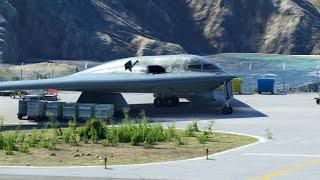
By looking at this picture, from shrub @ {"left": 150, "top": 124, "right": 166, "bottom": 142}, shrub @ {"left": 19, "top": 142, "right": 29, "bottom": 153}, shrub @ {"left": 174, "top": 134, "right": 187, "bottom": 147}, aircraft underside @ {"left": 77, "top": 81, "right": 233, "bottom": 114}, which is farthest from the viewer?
aircraft underside @ {"left": 77, "top": 81, "right": 233, "bottom": 114}

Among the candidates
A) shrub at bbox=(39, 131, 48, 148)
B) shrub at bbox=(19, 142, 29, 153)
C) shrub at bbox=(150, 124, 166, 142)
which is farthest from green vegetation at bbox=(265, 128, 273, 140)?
shrub at bbox=(19, 142, 29, 153)

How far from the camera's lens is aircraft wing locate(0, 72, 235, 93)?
36516 mm

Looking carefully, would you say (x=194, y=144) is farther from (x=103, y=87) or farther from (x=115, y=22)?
(x=115, y=22)

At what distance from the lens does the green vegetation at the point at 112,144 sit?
22.5 metres

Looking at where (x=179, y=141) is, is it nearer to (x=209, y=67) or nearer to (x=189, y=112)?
(x=189, y=112)

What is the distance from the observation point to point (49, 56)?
181m

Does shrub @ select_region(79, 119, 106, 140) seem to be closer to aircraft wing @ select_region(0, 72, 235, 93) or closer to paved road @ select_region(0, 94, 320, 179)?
paved road @ select_region(0, 94, 320, 179)

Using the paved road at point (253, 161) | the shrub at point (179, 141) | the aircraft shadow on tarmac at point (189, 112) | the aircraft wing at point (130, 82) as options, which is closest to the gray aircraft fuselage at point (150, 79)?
the aircraft wing at point (130, 82)

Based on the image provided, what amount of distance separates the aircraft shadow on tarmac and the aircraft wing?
1.50m

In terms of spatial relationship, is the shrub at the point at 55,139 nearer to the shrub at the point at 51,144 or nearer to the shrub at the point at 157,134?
the shrub at the point at 51,144

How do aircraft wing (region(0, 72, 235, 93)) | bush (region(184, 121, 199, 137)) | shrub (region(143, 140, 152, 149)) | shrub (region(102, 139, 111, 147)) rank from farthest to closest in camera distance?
aircraft wing (region(0, 72, 235, 93)), bush (region(184, 121, 199, 137)), shrub (region(102, 139, 111, 147)), shrub (region(143, 140, 152, 149))

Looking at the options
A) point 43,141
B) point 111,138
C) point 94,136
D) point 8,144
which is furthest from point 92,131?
point 8,144

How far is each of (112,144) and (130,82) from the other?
12528 millimetres

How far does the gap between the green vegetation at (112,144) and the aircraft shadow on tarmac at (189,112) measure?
7871 millimetres
